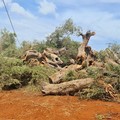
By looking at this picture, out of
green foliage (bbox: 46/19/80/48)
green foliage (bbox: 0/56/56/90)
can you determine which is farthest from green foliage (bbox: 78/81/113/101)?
green foliage (bbox: 46/19/80/48)

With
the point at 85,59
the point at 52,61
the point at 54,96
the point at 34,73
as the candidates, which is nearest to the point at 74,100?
the point at 54,96

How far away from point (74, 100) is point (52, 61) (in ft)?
18.7

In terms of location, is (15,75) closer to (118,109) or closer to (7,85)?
(7,85)

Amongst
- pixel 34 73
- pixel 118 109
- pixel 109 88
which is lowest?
pixel 118 109

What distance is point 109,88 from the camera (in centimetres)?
944

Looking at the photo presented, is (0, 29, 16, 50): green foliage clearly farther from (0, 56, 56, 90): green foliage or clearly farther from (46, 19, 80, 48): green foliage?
(0, 56, 56, 90): green foliage

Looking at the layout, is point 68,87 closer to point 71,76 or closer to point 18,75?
point 71,76

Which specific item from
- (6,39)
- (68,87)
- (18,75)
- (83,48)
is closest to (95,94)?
(68,87)

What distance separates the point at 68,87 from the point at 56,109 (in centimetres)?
153

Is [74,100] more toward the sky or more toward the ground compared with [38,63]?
more toward the ground

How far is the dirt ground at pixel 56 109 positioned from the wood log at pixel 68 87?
350 millimetres

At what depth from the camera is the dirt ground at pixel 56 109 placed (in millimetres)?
7734

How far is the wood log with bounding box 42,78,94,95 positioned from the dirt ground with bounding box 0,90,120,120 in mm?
350

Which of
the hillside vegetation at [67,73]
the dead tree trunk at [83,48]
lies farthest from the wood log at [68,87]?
the dead tree trunk at [83,48]
